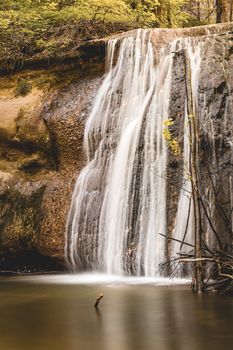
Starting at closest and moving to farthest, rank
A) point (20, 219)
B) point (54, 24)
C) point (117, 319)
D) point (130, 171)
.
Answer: point (117, 319) → point (130, 171) → point (20, 219) → point (54, 24)

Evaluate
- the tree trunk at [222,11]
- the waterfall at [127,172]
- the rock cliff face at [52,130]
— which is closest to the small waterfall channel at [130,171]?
Answer: the waterfall at [127,172]

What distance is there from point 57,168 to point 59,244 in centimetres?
159

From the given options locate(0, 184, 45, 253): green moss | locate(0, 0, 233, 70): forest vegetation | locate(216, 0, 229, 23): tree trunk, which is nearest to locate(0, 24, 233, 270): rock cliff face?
locate(0, 184, 45, 253): green moss

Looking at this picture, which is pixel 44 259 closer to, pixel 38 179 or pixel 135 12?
pixel 38 179

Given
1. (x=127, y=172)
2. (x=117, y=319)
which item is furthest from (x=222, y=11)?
(x=117, y=319)

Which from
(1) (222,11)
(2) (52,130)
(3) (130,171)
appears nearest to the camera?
(3) (130,171)

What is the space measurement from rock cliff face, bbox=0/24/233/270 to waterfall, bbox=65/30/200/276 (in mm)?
208

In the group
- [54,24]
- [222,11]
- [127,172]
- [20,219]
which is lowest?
[20,219]

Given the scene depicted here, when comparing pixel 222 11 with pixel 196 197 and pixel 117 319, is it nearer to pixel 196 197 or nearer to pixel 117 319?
pixel 196 197

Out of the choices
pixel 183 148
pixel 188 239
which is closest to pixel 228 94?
pixel 183 148

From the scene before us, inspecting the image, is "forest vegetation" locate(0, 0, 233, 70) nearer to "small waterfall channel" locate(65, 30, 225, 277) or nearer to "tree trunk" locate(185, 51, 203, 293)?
"small waterfall channel" locate(65, 30, 225, 277)

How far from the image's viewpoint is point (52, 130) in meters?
10.5

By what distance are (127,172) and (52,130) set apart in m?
2.27

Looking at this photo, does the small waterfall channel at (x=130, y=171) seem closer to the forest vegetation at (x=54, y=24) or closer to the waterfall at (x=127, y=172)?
the waterfall at (x=127, y=172)
